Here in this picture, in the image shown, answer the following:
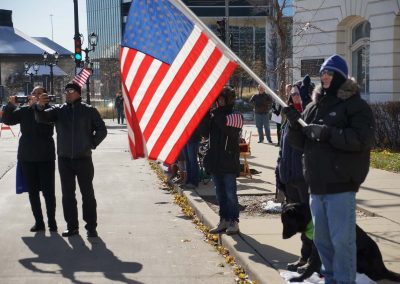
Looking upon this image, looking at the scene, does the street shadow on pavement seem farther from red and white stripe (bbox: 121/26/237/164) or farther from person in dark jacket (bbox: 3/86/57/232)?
person in dark jacket (bbox: 3/86/57/232)

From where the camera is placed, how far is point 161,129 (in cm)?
625

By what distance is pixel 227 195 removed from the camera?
7.56 meters

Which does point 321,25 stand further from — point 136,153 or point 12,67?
point 12,67

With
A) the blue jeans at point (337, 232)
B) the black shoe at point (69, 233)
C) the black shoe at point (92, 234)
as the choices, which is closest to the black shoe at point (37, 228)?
the black shoe at point (69, 233)

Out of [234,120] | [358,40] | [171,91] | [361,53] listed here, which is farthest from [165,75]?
[361,53]

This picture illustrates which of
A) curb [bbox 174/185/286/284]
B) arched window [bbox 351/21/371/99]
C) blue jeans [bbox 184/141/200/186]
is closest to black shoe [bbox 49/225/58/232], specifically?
curb [bbox 174/185/286/284]

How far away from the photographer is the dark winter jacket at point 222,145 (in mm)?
7372

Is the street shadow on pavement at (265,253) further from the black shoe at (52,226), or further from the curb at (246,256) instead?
the black shoe at (52,226)

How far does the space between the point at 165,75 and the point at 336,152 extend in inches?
86.3

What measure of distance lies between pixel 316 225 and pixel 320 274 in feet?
2.39

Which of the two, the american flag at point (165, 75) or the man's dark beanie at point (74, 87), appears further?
the man's dark beanie at point (74, 87)

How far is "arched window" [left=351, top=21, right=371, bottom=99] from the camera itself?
20.9m

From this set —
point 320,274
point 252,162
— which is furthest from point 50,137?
point 252,162

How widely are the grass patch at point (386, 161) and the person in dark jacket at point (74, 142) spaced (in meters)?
7.37
